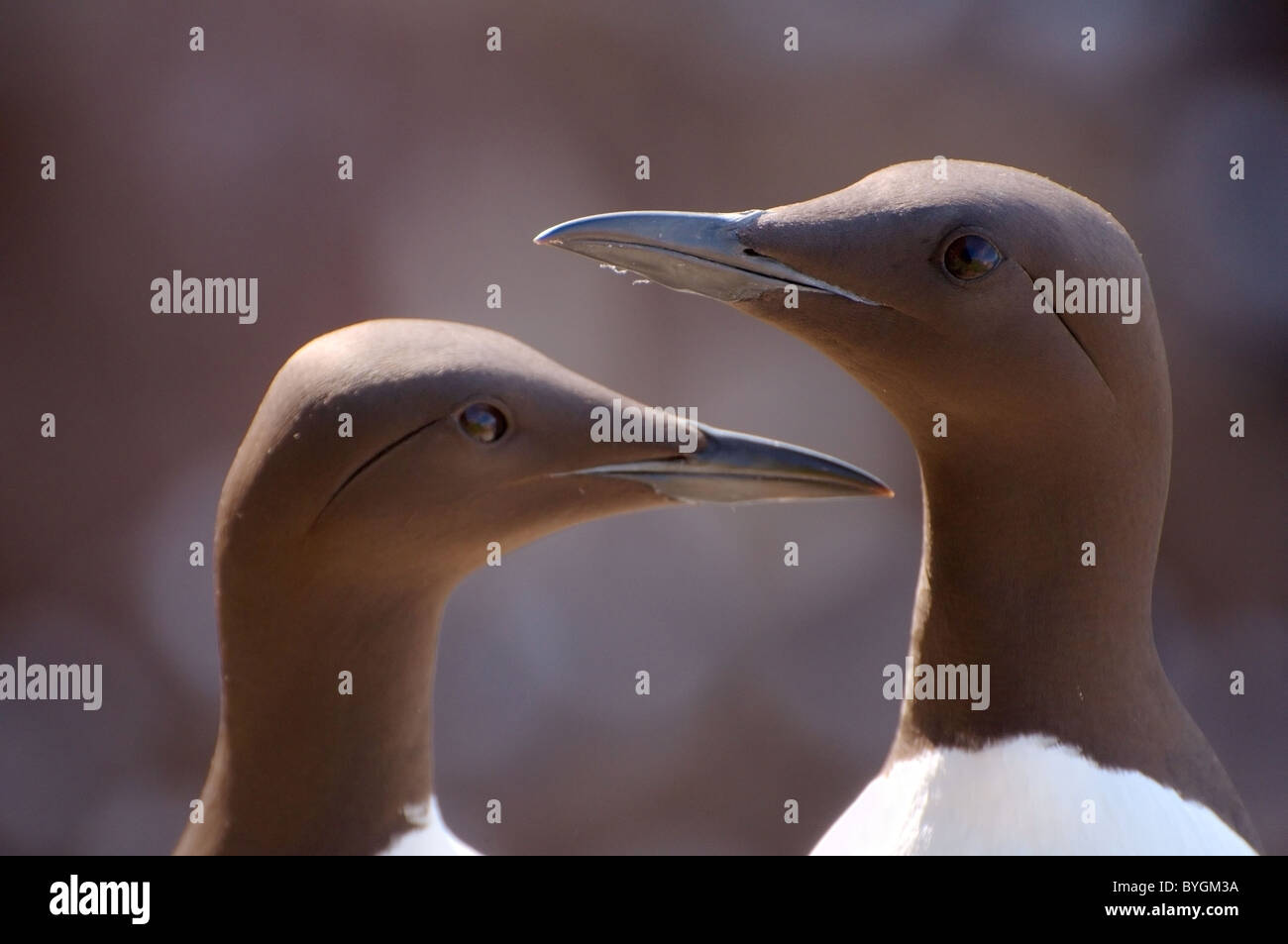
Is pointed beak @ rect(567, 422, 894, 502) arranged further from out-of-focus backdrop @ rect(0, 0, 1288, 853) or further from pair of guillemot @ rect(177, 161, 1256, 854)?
out-of-focus backdrop @ rect(0, 0, 1288, 853)

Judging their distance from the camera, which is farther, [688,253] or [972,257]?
[688,253]

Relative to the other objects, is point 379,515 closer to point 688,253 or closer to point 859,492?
point 688,253

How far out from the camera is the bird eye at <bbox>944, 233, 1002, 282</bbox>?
2.79m

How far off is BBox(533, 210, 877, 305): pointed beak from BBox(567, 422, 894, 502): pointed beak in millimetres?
295

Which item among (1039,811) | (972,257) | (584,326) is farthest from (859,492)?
(584,326)

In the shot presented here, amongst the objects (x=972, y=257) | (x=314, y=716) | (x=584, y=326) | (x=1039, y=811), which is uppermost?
(x=584, y=326)

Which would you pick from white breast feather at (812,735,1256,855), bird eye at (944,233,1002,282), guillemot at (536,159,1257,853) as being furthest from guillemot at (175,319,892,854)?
white breast feather at (812,735,1256,855)

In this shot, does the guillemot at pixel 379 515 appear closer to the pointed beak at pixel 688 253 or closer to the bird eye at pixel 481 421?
the bird eye at pixel 481 421

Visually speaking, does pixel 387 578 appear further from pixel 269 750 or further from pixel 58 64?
pixel 58 64

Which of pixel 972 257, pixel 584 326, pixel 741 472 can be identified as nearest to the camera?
pixel 972 257

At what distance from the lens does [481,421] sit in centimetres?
293

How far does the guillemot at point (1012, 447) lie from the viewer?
283 centimetres

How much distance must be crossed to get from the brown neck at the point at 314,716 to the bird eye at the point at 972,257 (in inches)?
48.0

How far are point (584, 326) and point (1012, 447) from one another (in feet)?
12.0
